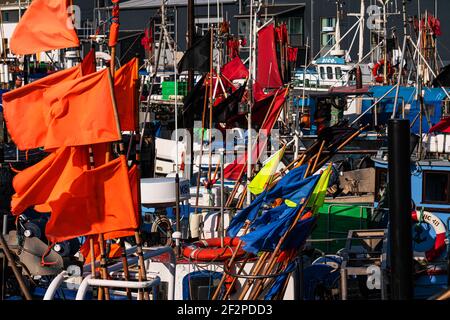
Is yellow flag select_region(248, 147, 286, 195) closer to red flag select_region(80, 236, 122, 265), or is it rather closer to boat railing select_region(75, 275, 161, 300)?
red flag select_region(80, 236, 122, 265)

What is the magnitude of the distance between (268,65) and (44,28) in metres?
13.8

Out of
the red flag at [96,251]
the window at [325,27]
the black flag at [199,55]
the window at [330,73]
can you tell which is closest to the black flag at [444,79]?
the black flag at [199,55]

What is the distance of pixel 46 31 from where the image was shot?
9.91m

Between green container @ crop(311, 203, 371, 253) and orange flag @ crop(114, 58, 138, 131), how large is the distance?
762 cm

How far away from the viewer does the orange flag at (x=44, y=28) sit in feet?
32.3

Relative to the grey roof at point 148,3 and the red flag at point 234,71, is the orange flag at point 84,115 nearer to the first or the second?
the red flag at point 234,71

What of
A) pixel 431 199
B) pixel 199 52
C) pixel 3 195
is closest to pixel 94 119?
pixel 431 199

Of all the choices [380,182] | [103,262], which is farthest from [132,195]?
[380,182]

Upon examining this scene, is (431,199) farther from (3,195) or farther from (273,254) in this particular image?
(3,195)

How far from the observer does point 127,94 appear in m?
10.4

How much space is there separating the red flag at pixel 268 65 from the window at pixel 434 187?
25.3 ft

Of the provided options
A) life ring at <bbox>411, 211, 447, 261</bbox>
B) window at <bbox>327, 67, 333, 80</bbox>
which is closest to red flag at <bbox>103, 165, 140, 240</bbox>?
life ring at <bbox>411, 211, 447, 261</bbox>

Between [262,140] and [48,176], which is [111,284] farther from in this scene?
[262,140]

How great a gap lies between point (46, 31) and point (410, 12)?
41420 mm
